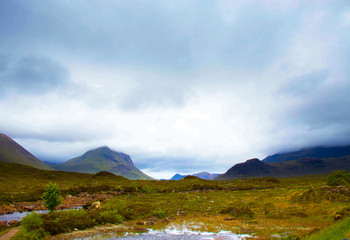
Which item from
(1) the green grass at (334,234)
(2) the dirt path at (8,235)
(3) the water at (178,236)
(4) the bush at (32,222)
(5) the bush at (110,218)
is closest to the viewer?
(1) the green grass at (334,234)

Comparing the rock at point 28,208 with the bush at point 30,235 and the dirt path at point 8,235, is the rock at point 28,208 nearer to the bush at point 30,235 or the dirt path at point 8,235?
the dirt path at point 8,235

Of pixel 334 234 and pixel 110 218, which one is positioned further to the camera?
pixel 110 218

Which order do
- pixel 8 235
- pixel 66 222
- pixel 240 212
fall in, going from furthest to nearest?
pixel 240 212, pixel 66 222, pixel 8 235

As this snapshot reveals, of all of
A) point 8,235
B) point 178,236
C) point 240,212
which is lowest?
point 240,212

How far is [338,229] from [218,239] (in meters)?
11.1

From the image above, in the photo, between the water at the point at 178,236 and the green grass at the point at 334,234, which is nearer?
the green grass at the point at 334,234

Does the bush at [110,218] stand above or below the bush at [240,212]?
above

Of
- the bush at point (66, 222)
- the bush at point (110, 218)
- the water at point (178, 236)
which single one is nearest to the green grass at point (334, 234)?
the water at point (178, 236)

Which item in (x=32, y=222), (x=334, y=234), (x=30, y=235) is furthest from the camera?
(x=32, y=222)

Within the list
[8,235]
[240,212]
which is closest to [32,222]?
[8,235]

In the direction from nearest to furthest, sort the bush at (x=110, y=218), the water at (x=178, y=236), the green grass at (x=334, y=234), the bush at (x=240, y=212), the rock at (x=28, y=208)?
the green grass at (x=334, y=234) < the water at (x=178, y=236) < the bush at (x=110, y=218) < the bush at (x=240, y=212) < the rock at (x=28, y=208)

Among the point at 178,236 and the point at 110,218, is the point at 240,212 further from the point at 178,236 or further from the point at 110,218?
the point at 110,218

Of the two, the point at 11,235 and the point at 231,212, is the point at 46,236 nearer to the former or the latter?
the point at 11,235

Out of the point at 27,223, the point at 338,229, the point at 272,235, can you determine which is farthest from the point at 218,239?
the point at 27,223
